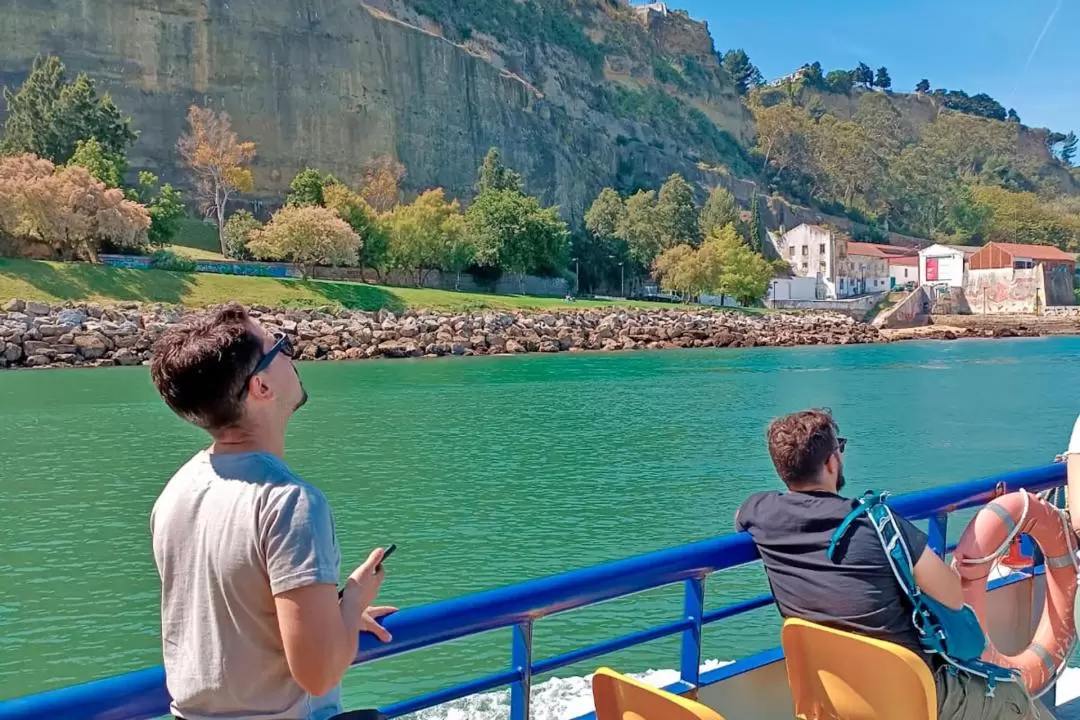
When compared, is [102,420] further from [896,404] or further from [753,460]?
[896,404]

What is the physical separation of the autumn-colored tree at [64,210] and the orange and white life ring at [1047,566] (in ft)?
199

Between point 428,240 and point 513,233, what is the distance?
24.6ft

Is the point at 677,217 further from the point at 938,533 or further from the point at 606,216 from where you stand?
the point at 938,533

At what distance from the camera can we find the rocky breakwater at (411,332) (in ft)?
145

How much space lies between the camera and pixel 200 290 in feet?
186

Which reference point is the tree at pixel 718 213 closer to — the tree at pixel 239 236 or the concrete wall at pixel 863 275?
the concrete wall at pixel 863 275

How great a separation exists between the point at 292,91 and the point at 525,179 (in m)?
27.5

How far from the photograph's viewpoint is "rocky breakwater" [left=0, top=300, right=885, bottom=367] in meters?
44.3

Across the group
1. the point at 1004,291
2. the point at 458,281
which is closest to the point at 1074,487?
the point at 458,281

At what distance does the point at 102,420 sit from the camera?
25172 millimetres

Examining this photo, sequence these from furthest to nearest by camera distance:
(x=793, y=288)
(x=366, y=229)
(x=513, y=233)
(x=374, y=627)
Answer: (x=793, y=288), (x=513, y=233), (x=366, y=229), (x=374, y=627)

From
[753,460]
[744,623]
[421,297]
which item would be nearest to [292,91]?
[421,297]

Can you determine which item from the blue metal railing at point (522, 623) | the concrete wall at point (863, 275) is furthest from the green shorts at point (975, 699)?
the concrete wall at point (863, 275)

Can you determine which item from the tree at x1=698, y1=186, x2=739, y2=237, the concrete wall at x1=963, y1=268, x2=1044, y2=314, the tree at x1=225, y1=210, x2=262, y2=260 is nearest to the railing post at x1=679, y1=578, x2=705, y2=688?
the tree at x1=225, y1=210, x2=262, y2=260
